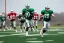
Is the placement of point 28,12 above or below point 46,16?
above

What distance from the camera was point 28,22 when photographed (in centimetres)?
1077

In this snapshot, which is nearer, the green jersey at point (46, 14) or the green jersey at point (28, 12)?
the green jersey at point (46, 14)

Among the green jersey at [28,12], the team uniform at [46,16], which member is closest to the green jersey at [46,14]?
the team uniform at [46,16]

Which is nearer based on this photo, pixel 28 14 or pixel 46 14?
pixel 46 14

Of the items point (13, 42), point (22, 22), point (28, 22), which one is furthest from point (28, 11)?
point (22, 22)

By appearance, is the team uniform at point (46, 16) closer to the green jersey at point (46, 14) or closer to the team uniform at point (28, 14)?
the green jersey at point (46, 14)

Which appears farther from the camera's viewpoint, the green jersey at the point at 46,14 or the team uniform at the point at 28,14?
the team uniform at the point at 28,14

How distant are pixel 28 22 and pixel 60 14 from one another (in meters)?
15.2

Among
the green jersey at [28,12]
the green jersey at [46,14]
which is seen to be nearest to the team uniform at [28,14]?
the green jersey at [28,12]

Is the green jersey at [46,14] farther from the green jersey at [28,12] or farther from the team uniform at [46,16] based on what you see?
the green jersey at [28,12]

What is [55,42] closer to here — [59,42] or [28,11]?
[59,42]

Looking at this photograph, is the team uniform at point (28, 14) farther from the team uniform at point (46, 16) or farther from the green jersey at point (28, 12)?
the team uniform at point (46, 16)

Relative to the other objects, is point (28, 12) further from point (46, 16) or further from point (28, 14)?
point (46, 16)

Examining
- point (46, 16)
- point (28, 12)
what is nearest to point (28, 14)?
point (28, 12)
